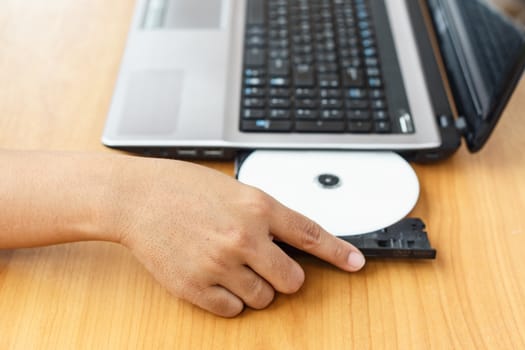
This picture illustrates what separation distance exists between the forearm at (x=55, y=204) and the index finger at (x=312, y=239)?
0.15m

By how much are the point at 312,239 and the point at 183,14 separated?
0.42m

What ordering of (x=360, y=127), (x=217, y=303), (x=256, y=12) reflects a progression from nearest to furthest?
(x=217, y=303), (x=360, y=127), (x=256, y=12)

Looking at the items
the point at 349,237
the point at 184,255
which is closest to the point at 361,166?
the point at 349,237

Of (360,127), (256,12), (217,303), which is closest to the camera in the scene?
(217,303)

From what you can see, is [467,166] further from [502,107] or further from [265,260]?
[265,260]

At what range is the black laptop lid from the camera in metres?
0.52

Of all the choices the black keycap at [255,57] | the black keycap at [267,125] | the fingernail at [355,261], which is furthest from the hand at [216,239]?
the black keycap at [255,57]

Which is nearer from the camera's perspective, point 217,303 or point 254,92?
point 217,303

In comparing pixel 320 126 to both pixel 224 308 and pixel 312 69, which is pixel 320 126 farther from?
pixel 224 308

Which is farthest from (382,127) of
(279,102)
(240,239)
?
(240,239)

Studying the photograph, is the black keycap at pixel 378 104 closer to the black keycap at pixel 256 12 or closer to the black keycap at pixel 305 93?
the black keycap at pixel 305 93

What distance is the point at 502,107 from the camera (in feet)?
1.75

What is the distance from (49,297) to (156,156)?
19 cm

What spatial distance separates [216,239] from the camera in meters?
0.47
